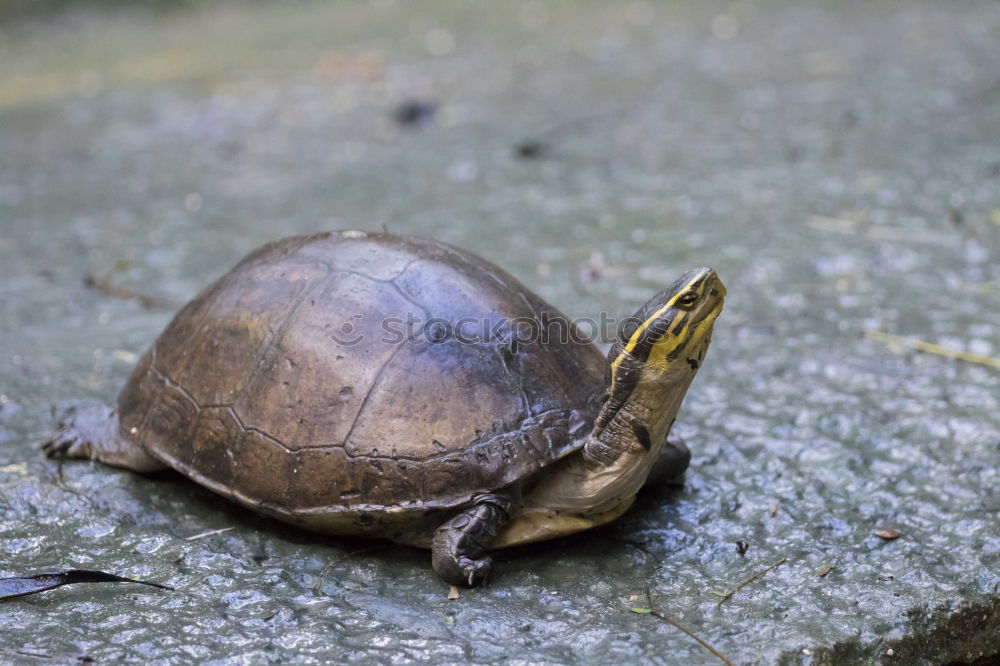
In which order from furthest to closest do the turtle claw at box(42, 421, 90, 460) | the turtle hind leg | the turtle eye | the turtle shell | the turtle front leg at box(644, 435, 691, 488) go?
the turtle claw at box(42, 421, 90, 460) → the turtle hind leg → the turtle front leg at box(644, 435, 691, 488) → the turtle shell → the turtle eye

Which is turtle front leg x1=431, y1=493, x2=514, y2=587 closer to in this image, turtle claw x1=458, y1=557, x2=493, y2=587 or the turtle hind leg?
turtle claw x1=458, y1=557, x2=493, y2=587

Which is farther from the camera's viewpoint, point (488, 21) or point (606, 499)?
point (488, 21)

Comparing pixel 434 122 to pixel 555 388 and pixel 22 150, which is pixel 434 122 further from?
pixel 555 388

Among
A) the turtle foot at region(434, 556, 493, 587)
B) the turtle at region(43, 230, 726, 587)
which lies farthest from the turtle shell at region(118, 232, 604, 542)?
the turtle foot at region(434, 556, 493, 587)

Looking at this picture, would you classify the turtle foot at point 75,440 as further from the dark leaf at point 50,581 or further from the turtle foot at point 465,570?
the turtle foot at point 465,570

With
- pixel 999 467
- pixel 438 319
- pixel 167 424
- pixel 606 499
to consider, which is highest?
pixel 438 319

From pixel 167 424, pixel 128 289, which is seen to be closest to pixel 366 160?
pixel 128 289

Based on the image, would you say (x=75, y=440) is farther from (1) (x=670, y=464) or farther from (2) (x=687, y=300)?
(2) (x=687, y=300)

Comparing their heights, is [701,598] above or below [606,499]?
below
